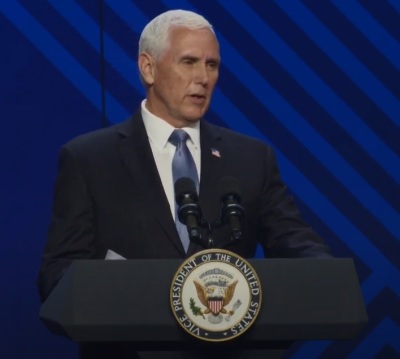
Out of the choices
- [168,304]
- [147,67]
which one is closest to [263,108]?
[147,67]

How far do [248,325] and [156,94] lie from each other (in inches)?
35.7

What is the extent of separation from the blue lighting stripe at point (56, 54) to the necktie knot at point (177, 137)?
1003mm

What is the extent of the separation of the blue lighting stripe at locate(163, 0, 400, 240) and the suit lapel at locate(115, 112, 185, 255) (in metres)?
1.00

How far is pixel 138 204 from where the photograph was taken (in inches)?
114

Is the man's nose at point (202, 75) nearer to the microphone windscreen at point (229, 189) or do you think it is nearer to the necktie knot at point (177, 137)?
the necktie knot at point (177, 137)

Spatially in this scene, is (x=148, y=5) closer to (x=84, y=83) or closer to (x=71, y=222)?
(x=84, y=83)

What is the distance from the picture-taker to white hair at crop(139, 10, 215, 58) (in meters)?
3.02

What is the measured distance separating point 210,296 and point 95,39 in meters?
1.82

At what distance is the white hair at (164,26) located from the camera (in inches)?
119

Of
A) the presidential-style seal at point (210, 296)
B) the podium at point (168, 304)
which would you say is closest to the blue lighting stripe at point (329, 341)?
the podium at point (168, 304)

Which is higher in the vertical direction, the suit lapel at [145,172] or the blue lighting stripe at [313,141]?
the blue lighting stripe at [313,141]

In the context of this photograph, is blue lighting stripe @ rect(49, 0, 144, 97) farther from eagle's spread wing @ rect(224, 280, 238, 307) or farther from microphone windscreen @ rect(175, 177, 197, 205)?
eagle's spread wing @ rect(224, 280, 238, 307)

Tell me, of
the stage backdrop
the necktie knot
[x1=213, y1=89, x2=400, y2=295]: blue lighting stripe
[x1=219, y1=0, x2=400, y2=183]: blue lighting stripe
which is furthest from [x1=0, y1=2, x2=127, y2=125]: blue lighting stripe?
the necktie knot

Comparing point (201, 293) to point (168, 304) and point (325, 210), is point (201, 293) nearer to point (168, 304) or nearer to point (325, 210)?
point (168, 304)
